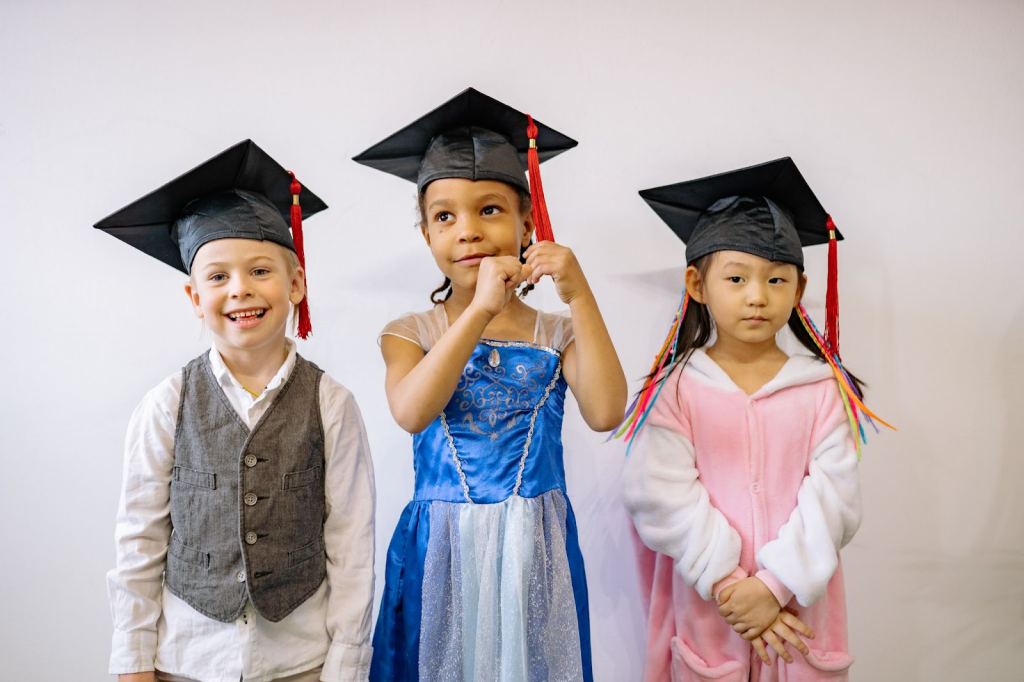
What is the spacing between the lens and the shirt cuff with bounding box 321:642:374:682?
146 centimetres

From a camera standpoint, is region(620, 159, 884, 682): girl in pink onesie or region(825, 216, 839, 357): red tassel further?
region(825, 216, 839, 357): red tassel

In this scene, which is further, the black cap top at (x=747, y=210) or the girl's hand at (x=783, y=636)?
the black cap top at (x=747, y=210)

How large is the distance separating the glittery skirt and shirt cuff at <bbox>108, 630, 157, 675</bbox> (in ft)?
1.39

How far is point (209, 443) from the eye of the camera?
1.47 meters

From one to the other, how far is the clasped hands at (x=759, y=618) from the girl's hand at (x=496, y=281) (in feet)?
2.41

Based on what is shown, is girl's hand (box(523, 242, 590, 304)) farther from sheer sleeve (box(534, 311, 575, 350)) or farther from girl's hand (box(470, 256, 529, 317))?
sheer sleeve (box(534, 311, 575, 350))

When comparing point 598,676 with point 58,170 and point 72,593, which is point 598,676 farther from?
point 58,170

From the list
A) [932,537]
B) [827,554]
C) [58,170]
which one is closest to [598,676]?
[827,554]

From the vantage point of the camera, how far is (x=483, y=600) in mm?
1490

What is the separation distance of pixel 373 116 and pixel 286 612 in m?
1.26

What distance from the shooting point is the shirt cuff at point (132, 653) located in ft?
4.65

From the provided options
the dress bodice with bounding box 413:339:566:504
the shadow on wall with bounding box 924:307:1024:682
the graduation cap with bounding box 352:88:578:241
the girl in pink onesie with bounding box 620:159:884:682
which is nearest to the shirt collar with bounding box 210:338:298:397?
the dress bodice with bounding box 413:339:566:504

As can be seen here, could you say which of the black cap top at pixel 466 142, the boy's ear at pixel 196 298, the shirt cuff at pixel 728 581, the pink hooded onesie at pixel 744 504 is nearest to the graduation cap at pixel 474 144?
the black cap top at pixel 466 142

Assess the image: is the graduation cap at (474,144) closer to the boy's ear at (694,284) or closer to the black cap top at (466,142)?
the black cap top at (466,142)
